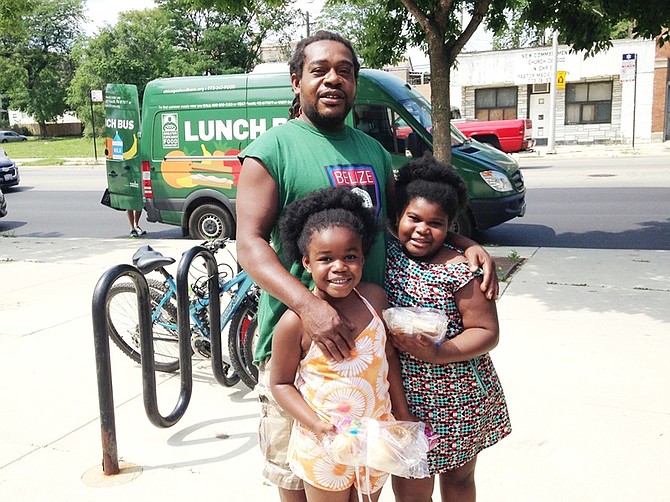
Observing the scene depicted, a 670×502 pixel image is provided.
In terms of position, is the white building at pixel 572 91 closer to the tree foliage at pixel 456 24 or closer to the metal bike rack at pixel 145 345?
the tree foliage at pixel 456 24

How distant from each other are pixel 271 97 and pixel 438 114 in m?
3.04

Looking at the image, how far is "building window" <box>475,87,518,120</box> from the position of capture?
3098 centimetres

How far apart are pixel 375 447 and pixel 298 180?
2.89 ft

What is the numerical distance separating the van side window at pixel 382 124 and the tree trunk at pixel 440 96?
5.86 feet

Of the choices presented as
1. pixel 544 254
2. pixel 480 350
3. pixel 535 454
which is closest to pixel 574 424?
pixel 535 454

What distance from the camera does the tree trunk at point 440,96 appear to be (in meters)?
7.38

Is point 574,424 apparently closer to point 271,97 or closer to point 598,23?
point 598,23

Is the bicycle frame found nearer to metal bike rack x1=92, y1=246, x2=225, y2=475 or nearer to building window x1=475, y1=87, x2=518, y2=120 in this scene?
metal bike rack x1=92, y1=246, x2=225, y2=475

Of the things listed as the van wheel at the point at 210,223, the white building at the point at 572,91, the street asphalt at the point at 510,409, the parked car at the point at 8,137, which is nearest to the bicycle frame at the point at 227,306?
the street asphalt at the point at 510,409

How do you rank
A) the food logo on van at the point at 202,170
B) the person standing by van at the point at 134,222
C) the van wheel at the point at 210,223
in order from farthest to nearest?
the person standing by van at the point at 134,222 → the van wheel at the point at 210,223 → the food logo on van at the point at 202,170

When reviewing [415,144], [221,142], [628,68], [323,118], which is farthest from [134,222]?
[628,68]

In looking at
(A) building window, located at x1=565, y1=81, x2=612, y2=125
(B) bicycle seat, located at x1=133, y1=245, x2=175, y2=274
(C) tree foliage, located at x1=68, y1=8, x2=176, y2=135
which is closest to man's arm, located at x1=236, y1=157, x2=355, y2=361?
(B) bicycle seat, located at x1=133, y1=245, x2=175, y2=274

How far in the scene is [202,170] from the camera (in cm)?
1012

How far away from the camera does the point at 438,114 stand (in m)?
7.44
